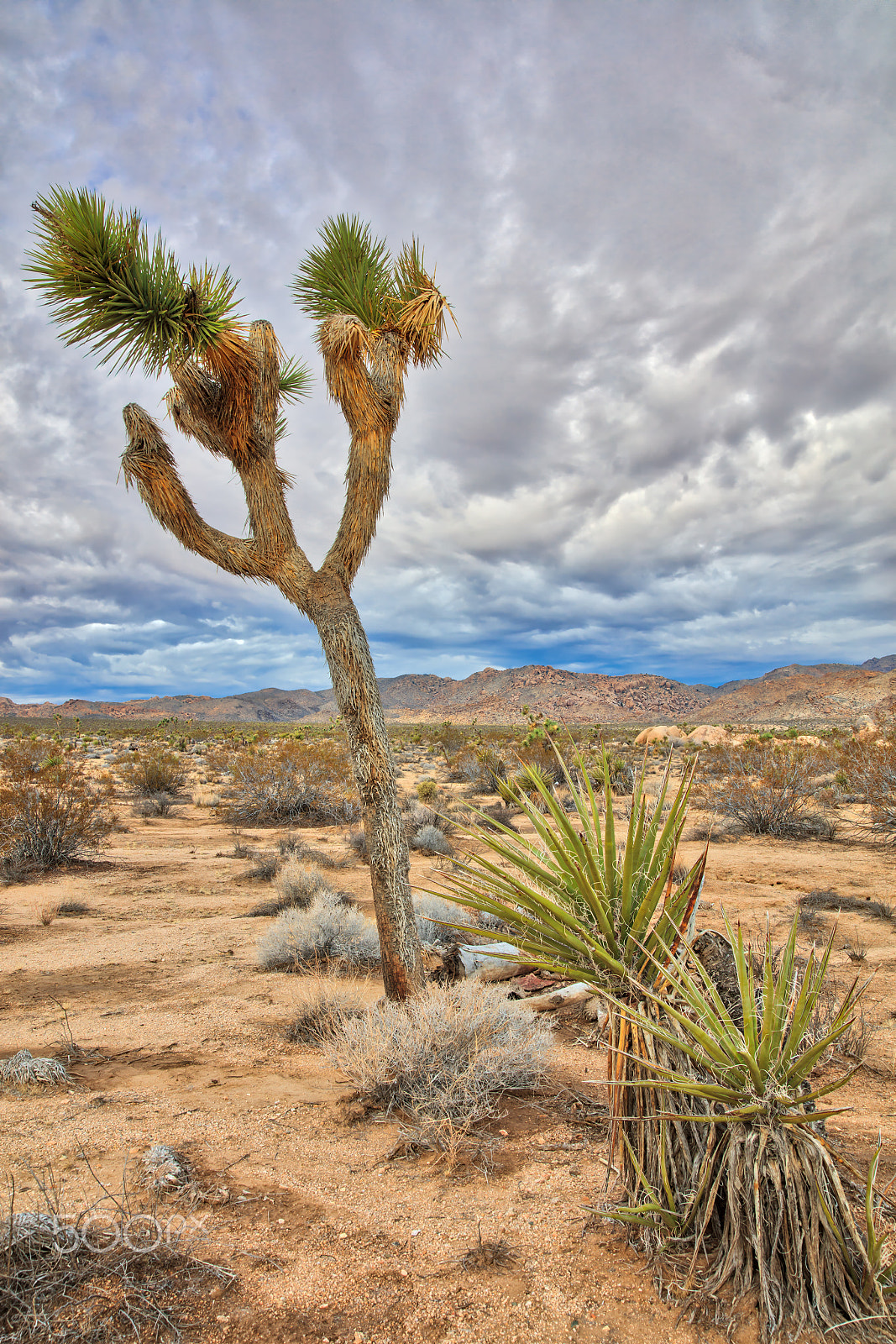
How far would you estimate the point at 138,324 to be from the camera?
5492 mm

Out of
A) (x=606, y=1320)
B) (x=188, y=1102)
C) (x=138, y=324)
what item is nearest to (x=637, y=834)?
(x=606, y=1320)

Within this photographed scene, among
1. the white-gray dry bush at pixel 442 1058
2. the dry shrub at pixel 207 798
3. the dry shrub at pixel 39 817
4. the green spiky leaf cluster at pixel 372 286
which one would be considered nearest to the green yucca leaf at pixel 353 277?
the green spiky leaf cluster at pixel 372 286

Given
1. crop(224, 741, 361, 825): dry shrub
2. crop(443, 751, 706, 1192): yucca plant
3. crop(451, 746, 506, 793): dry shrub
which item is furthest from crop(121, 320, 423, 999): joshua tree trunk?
crop(451, 746, 506, 793): dry shrub

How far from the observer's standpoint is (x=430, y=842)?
12.2 metres

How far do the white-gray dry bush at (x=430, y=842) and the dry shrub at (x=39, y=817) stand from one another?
572cm

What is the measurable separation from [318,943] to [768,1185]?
555 cm

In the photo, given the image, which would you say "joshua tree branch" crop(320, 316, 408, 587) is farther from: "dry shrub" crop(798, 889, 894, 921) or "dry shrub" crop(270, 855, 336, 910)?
"dry shrub" crop(798, 889, 894, 921)

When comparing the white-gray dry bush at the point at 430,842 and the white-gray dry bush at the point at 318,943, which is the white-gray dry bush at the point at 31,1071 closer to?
the white-gray dry bush at the point at 318,943

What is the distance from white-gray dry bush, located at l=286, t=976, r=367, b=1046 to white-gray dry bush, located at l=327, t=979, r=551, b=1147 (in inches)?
20.7

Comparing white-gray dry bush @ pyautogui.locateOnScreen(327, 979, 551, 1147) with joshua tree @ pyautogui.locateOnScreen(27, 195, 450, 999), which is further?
joshua tree @ pyautogui.locateOnScreen(27, 195, 450, 999)

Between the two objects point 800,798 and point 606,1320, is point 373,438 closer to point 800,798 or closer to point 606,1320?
point 606,1320

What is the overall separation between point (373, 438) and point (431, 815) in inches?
405

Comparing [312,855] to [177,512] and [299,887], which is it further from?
[177,512]

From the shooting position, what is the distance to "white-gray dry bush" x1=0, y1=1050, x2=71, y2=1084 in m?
3.99
